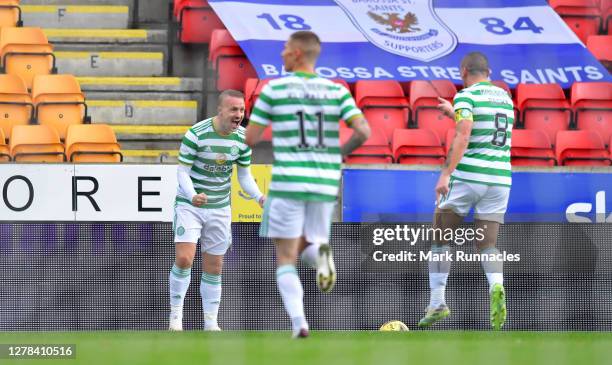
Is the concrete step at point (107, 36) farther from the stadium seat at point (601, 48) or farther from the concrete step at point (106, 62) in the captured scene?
the stadium seat at point (601, 48)

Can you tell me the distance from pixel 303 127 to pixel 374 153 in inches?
225

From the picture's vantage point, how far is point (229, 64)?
45.9 feet

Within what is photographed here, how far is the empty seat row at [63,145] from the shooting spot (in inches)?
479

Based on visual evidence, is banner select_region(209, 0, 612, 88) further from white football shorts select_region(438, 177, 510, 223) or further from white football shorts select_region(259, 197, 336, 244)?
white football shorts select_region(259, 197, 336, 244)

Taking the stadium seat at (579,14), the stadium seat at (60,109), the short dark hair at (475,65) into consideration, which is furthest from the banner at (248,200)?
the stadium seat at (579,14)

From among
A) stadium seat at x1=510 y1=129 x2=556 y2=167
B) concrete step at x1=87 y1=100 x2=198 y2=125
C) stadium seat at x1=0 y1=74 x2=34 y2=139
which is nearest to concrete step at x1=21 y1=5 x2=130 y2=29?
concrete step at x1=87 y1=100 x2=198 y2=125

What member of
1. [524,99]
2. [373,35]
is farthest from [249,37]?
[524,99]

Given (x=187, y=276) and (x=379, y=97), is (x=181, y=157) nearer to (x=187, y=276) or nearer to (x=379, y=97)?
(x=187, y=276)

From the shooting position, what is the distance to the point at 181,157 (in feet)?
30.0

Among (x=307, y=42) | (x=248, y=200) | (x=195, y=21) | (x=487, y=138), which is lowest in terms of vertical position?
(x=248, y=200)

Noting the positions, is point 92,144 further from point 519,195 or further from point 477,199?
point 477,199

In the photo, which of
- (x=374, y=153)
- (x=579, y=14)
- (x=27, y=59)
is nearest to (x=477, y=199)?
(x=374, y=153)

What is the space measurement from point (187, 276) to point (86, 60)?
5.51 meters

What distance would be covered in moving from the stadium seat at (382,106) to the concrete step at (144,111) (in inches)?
71.5
